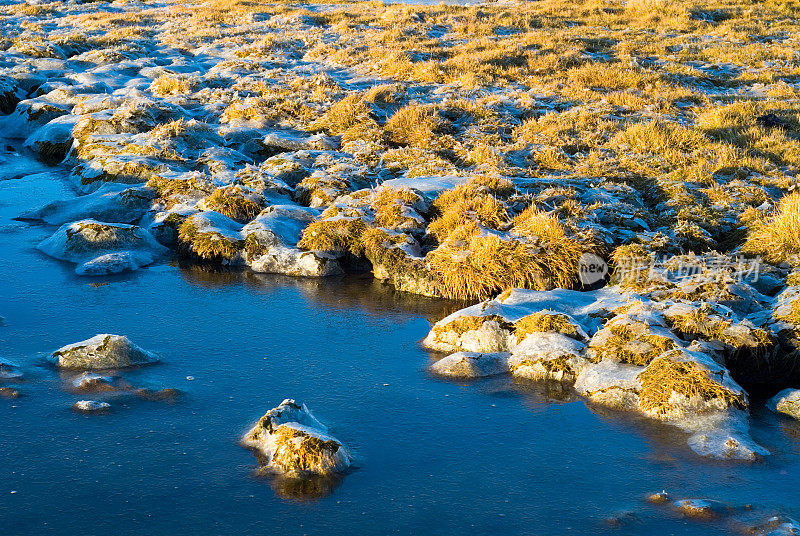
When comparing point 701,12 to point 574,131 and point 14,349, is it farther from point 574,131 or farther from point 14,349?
point 14,349

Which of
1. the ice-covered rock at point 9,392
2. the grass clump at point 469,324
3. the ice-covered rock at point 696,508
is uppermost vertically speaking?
the ice-covered rock at point 9,392

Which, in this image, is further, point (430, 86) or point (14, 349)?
point (430, 86)

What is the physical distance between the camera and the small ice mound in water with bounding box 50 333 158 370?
10.6m

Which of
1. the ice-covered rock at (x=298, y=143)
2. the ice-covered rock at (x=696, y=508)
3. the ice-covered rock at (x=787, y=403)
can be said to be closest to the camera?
the ice-covered rock at (x=696, y=508)

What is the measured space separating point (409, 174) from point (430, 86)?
8649 mm

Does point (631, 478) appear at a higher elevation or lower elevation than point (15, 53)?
lower

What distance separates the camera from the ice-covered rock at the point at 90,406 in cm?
947

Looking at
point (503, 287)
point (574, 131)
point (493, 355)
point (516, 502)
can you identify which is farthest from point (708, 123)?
point (516, 502)

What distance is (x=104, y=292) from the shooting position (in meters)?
13.7

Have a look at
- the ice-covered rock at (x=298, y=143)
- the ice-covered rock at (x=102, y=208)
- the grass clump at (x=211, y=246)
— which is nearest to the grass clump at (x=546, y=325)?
the grass clump at (x=211, y=246)

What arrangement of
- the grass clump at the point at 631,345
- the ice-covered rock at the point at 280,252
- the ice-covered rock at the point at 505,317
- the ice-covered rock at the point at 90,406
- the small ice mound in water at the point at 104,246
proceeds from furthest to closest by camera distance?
1. the ice-covered rock at the point at 280,252
2. the small ice mound in water at the point at 104,246
3. the ice-covered rock at the point at 505,317
4. the grass clump at the point at 631,345
5. the ice-covered rock at the point at 90,406

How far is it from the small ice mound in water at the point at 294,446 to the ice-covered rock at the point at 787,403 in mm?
5602

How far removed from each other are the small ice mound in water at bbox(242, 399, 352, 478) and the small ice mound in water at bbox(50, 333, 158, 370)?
105 inches

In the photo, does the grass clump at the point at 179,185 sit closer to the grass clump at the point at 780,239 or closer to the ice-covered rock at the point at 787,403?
the grass clump at the point at 780,239
